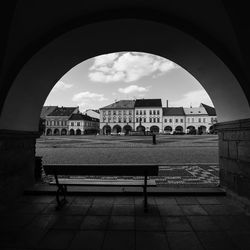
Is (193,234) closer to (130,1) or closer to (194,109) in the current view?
(130,1)

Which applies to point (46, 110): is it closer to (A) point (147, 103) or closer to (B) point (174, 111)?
(A) point (147, 103)

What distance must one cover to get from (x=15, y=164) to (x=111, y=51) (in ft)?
12.3

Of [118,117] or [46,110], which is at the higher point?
[46,110]

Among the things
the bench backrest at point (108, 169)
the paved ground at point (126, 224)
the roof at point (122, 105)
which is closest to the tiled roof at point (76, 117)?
the roof at point (122, 105)

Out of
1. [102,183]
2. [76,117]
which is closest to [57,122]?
[76,117]

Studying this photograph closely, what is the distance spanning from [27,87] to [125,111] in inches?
3109

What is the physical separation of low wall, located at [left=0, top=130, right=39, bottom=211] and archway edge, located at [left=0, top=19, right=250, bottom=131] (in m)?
0.25

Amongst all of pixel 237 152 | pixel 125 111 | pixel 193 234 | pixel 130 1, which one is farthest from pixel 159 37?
pixel 125 111

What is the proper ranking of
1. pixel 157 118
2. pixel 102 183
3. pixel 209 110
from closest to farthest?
pixel 102 183 → pixel 157 118 → pixel 209 110

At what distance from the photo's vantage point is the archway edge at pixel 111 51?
4.80 m

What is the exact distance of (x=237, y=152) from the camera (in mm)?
5055

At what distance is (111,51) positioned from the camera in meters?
6.04

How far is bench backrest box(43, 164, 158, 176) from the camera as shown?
4645mm

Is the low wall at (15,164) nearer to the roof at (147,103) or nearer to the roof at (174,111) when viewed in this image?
the roof at (147,103)
